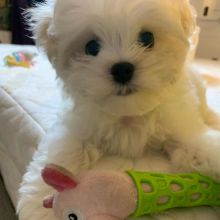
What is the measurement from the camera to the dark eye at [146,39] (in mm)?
845

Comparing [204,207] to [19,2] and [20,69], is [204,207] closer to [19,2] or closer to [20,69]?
[20,69]

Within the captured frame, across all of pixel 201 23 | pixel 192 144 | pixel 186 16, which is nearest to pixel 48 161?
pixel 192 144

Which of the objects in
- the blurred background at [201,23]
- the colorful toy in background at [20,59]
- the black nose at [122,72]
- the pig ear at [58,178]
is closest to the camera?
the pig ear at [58,178]

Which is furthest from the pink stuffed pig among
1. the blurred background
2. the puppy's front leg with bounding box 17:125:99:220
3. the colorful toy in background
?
the blurred background

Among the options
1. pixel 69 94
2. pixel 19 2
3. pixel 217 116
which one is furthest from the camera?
pixel 19 2

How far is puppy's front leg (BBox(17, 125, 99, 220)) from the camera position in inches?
31.9

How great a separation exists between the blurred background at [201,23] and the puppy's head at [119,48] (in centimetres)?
191

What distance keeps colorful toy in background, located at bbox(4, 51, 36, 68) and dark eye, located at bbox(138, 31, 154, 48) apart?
1.12 m

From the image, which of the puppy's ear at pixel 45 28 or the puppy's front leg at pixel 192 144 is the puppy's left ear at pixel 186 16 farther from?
the puppy's ear at pixel 45 28

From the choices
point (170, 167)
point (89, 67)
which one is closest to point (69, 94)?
point (89, 67)

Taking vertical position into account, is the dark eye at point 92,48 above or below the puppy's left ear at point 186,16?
below

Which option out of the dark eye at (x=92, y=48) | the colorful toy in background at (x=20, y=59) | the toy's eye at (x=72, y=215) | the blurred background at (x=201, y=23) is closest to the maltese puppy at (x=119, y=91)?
the dark eye at (x=92, y=48)

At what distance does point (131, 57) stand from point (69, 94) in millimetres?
249

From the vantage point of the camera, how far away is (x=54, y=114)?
1.24m
